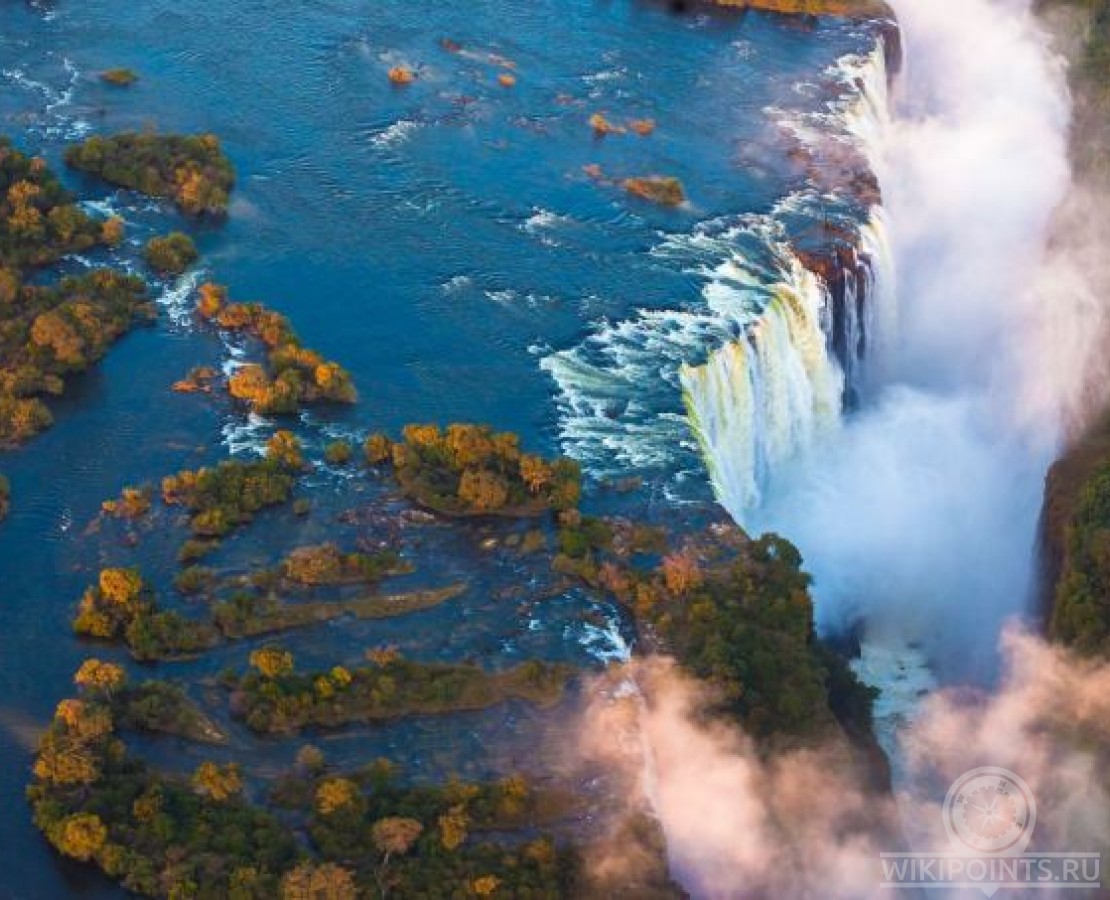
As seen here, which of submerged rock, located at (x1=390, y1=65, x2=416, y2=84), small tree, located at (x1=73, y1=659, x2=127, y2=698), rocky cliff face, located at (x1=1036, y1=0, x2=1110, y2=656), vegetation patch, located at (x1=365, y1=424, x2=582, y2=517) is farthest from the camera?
submerged rock, located at (x1=390, y1=65, x2=416, y2=84)

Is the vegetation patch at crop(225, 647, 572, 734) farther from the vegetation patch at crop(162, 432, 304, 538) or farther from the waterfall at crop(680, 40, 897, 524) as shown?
the waterfall at crop(680, 40, 897, 524)

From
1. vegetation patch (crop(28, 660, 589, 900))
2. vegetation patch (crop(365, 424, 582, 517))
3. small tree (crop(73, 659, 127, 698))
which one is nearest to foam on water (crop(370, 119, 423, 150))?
vegetation patch (crop(365, 424, 582, 517))

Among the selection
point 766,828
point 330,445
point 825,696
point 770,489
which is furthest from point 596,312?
point 766,828

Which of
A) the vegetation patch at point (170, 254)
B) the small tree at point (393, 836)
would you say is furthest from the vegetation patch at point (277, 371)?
the small tree at point (393, 836)

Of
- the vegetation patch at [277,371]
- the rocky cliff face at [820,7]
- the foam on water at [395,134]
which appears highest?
the rocky cliff face at [820,7]

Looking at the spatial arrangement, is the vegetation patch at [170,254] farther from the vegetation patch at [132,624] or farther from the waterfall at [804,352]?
the waterfall at [804,352]

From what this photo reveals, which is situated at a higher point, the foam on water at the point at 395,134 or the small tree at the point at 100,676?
the foam on water at the point at 395,134

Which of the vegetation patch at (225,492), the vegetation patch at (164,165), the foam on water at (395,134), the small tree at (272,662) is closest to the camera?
the small tree at (272,662)

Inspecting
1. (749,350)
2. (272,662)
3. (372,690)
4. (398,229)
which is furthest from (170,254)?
(372,690)

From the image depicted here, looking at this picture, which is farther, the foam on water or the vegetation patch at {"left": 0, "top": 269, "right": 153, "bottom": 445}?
the foam on water
